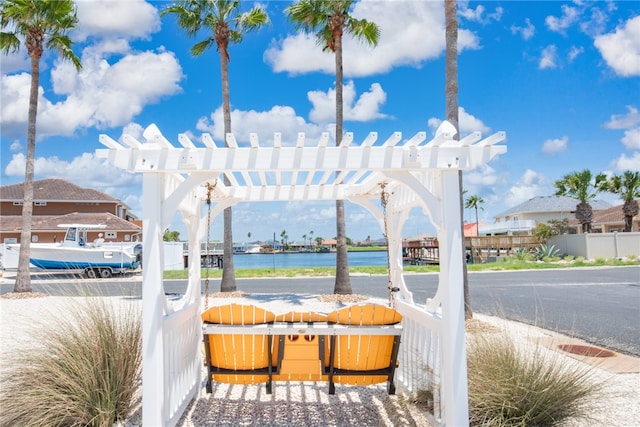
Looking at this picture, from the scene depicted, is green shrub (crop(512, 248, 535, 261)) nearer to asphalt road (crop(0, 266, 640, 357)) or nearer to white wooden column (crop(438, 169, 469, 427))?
asphalt road (crop(0, 266, 640, 357))

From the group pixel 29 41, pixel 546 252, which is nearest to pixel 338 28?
pixel 29 41

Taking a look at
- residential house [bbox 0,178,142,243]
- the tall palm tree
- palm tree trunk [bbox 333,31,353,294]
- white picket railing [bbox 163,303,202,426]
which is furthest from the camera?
residential house [bbox 0,178,142,243]

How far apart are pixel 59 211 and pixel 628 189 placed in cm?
4546

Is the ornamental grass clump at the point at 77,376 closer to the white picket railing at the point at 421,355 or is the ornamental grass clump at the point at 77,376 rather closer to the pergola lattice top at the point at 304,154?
the pergola lattice top at the point at 304,154

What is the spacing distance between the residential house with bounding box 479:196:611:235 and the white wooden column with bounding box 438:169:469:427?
47273 millimetres

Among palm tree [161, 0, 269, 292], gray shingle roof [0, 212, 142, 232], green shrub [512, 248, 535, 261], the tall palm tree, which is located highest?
palm tree [161, 0, 269, 292]

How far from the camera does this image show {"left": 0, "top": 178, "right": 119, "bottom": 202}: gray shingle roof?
123 ft

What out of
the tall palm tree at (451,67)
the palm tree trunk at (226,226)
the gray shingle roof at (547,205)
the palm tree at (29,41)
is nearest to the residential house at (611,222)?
the gray shingle roof at (547,205)

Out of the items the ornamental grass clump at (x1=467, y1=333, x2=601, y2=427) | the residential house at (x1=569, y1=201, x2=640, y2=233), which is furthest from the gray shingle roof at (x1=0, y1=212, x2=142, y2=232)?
the residential house at (x1=569, y1=201, x2=640, y2=233)

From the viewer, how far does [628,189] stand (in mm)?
36219

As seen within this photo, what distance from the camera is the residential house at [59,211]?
32812mm

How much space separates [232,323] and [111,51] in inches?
757

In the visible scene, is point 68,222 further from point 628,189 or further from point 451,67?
point 628,189

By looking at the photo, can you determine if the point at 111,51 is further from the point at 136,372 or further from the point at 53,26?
the point at 136,372
